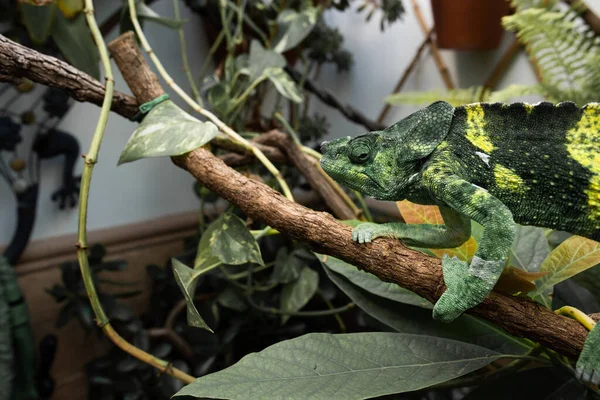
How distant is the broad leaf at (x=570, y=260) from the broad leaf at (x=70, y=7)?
41.8 inches

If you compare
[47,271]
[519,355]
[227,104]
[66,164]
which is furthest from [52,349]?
[519,355]

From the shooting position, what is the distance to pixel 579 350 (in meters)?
0.57

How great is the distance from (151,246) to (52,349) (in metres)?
0.47

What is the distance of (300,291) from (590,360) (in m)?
0.76

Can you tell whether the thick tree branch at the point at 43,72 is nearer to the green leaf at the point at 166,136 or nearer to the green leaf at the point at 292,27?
the green leaf at the point at 166,136

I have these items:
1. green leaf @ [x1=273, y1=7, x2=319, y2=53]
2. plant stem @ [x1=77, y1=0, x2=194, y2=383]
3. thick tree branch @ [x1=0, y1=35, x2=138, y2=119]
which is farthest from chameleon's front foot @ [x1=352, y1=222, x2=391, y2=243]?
green leaf @ [x1=273, y1=7, x2=319, y2=53]

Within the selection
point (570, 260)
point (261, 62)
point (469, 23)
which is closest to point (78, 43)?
point (261, 62)

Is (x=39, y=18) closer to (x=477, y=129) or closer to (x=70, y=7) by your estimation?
(x=70, y=7)

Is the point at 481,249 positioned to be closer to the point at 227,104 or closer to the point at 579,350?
the point at 579,350

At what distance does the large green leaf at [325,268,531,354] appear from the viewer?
2.51 feet

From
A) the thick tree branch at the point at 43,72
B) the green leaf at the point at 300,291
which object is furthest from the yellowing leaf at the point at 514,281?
the thick tree branch at the point at 43,72

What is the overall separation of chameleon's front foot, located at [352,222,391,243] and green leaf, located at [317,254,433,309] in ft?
0.42

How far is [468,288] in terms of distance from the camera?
0.55 meters

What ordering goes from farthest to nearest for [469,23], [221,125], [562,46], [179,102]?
1. [179,102]
2. [469,23]
3. [562,46]
4. [221,125]
